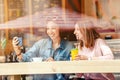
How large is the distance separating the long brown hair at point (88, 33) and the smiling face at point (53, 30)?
16 centimetres

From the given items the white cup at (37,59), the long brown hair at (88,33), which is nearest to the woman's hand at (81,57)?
the long brown hair at (88,33)

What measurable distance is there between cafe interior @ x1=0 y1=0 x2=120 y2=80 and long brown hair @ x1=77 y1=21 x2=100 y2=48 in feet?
0.17

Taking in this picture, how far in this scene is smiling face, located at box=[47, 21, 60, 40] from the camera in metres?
2.11

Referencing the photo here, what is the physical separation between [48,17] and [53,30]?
4.7 inches

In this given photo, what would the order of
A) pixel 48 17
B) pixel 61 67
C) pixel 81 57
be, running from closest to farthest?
pixel 61 67, pixel 81 57, pixel 48 17

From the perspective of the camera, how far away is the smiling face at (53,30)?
6.91ft

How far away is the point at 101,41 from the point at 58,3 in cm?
44

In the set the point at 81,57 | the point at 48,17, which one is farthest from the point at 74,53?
the point at 48,17

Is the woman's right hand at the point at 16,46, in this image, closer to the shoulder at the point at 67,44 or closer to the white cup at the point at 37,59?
the white cup at the point at 37,59

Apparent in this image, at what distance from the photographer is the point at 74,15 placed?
2.21 m

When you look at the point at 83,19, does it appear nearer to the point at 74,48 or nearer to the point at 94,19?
the point at 94,19

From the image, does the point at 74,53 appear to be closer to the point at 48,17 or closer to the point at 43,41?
the point at 43,41

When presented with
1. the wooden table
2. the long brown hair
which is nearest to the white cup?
the wooden table

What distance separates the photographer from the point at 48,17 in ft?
7.11
